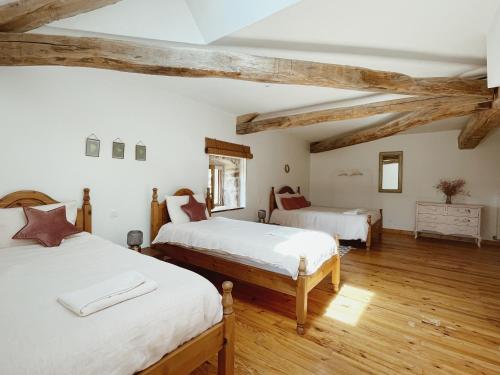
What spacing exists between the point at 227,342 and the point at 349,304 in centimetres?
157

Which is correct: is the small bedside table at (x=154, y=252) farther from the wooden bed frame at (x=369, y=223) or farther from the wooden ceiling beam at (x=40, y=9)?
the wooden bed frame at (x=369, y=223)

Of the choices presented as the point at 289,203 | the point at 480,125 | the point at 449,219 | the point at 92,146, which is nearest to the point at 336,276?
the point at 289,203

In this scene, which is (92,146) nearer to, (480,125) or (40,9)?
(40,9)

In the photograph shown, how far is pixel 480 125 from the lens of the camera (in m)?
3.73

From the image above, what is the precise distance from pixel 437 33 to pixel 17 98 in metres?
3.72

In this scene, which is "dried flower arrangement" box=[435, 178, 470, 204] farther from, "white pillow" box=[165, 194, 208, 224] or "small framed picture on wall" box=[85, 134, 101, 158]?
"small framed picture on wall" box=[85, 134, 101, 158]

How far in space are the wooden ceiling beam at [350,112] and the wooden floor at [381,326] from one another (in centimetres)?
220

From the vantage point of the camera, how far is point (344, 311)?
243 centimetres

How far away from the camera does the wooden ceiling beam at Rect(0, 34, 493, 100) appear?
6.01 ft

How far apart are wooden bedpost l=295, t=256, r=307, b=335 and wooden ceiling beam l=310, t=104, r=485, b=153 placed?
303 cm

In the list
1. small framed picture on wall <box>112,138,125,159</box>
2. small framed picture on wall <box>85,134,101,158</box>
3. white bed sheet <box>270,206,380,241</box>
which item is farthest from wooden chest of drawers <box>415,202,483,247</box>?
small framed picture on wall <box>85,134,101,158</box>

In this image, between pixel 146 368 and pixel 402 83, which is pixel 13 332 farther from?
pixel 402 83

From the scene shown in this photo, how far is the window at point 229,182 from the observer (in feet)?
16.1

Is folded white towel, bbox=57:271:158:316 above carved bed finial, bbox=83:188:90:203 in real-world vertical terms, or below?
below
